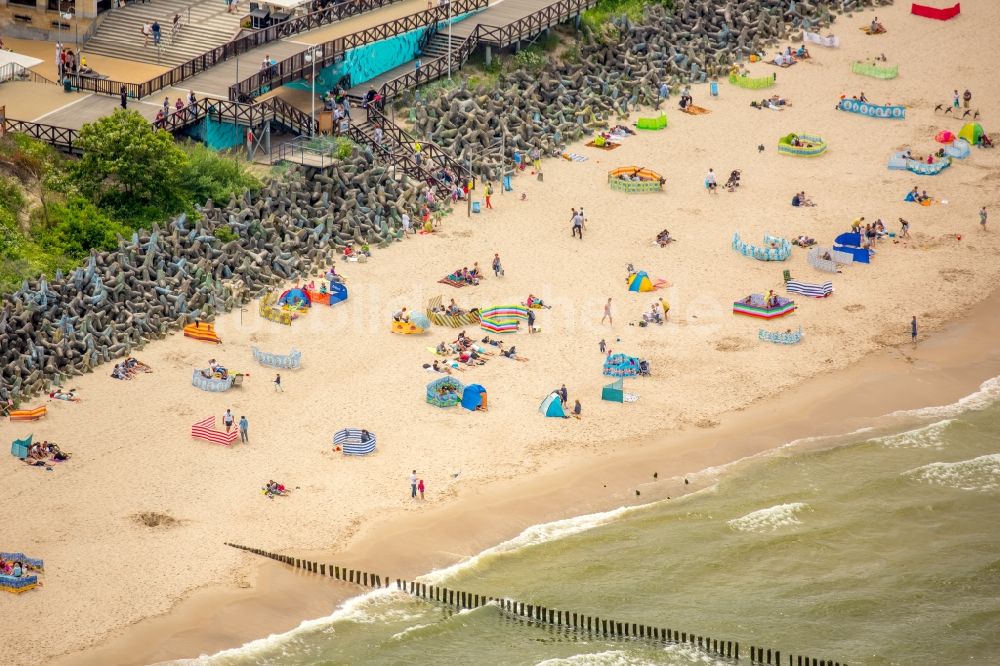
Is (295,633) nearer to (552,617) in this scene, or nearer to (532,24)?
(552,617)

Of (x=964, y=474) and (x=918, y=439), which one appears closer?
(x=964, y=474)

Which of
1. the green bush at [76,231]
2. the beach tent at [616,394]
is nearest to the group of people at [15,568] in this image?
the green bush at [76,231]

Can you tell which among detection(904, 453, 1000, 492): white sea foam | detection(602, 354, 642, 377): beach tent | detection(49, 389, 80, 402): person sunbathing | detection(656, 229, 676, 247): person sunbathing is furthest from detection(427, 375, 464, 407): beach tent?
detection(656, 229, 676, 247): person sunbathing

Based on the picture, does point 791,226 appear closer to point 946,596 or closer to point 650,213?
point 650,213

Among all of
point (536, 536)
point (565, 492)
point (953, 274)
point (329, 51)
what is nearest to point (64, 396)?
point (536, 536)

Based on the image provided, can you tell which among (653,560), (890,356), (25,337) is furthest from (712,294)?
(25,337)
